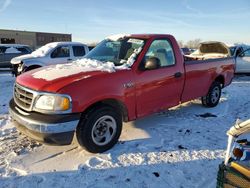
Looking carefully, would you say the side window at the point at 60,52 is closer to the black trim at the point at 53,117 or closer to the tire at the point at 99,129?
the tire at the point at 99,129

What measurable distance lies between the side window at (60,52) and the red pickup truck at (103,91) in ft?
21.1

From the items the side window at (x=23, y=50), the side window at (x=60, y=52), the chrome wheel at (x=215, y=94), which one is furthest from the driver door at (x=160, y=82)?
the side window at (x=23, y=50)

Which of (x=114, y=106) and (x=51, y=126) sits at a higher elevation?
(x=114, y=106)

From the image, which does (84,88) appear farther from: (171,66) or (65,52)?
(65,52)

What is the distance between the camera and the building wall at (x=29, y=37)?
53750mm

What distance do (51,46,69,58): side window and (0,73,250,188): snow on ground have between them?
20.1 ft

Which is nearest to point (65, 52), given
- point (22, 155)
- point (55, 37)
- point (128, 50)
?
point (128, 50)

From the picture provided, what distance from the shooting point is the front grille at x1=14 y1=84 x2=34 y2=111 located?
4.12 meters

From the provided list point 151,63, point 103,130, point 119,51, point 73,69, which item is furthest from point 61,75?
point 151,63

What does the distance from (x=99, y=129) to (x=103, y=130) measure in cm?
8

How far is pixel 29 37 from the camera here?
60844mm

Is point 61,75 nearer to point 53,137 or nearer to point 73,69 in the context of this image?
point 73,69

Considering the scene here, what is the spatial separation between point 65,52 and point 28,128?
8.59 meters

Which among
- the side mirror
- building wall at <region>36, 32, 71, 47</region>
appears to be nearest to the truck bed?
the side mirror
